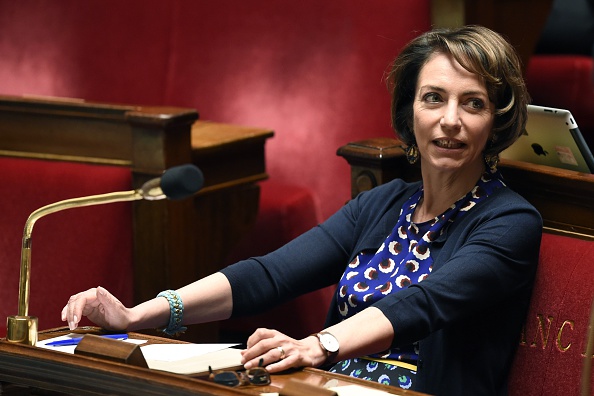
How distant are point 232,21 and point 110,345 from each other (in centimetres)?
111

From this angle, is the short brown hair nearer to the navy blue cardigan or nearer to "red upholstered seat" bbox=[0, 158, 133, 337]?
the navy blue cardigan

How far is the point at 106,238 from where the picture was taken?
154 cm

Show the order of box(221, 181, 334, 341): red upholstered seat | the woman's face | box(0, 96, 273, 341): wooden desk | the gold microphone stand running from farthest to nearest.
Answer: box(221, 181, 334, 341): red upholstered seat
box(0, 96, 273, 341): wooden desk
the woman's face
the gold microphone stand

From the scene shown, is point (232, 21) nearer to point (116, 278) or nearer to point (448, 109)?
point (116, 278)

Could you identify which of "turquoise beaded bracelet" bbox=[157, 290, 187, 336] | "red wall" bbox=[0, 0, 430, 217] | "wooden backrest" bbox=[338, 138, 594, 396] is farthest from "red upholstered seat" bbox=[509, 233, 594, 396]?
"red wall" bbox=[0, 0, 430, 217]

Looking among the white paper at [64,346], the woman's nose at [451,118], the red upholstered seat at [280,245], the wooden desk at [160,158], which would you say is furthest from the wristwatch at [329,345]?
the red upholstered seat at [280,245]

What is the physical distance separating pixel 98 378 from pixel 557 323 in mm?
477

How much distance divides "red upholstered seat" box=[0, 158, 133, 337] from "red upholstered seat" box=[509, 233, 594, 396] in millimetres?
633

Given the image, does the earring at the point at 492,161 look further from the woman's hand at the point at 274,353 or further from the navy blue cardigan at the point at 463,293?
the woman's hand at the point at 274,353

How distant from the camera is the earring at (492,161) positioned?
1.15 metres

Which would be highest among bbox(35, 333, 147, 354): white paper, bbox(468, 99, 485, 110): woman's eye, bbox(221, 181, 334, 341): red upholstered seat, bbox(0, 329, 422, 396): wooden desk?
bbox(468, 99, 485, 110): woman's eye

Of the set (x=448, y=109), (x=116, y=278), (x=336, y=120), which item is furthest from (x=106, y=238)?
(x=448, y=109)

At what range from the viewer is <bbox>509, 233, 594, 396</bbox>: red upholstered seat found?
1.08 m

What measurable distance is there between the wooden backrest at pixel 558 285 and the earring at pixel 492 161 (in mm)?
36
